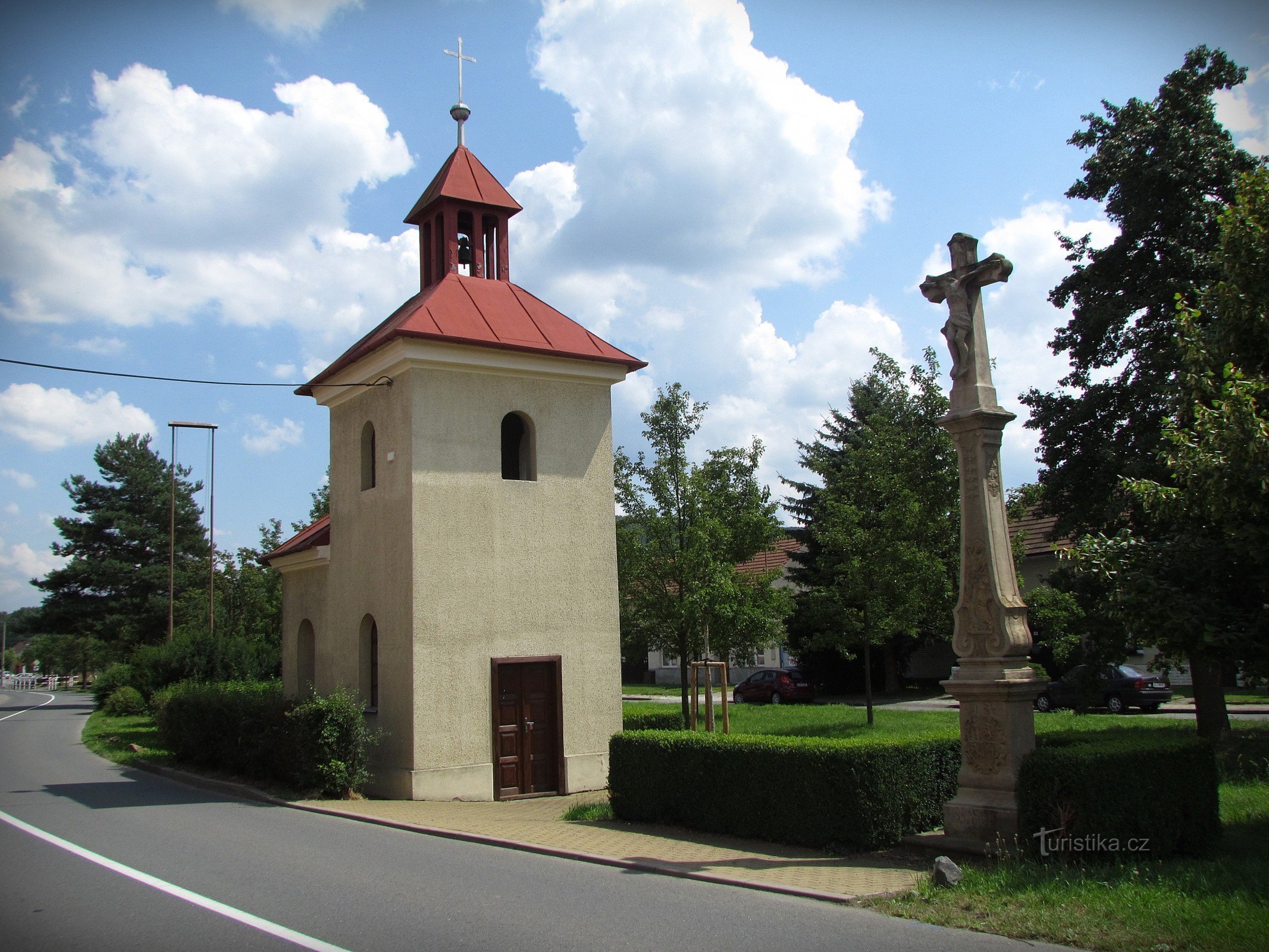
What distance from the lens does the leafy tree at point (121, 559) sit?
55812 millimetres

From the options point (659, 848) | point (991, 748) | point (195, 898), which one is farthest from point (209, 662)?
point (991, 748)

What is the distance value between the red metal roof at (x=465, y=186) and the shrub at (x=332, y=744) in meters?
9.43

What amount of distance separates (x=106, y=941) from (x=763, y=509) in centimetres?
1570

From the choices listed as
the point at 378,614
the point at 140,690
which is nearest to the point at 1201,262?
the point at 378,614

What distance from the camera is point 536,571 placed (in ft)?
55.9

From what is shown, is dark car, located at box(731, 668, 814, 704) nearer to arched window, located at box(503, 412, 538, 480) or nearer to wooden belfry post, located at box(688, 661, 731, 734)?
wooden belfry post, located at box(688, 661, 731, 734)

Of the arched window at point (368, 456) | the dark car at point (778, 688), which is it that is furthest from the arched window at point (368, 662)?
the dark car at point (778, 688)

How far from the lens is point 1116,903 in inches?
289

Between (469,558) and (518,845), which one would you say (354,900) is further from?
(469,558)

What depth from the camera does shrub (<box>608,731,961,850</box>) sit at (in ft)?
34.4

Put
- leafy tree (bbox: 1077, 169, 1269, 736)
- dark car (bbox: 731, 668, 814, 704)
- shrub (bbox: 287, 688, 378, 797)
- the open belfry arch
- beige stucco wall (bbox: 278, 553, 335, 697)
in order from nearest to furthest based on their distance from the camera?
1. leafy tree (bbox: 1077, 169, 1269, 736)
2. shrub (bbox: 287, 688, 378, 797)
3. the open belfry arch
4. beige stucco wall (bbox: 278, 553, 335, 697)
5. dark car (bbox: 731, 668, 814, 704)

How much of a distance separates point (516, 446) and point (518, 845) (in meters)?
8.25

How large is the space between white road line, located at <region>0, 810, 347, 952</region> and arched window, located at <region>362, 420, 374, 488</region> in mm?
7574

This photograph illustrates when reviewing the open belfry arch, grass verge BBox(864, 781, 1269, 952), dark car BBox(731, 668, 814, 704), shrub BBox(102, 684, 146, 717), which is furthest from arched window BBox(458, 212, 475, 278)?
shrub BBox(102, 684, 146, 717)
